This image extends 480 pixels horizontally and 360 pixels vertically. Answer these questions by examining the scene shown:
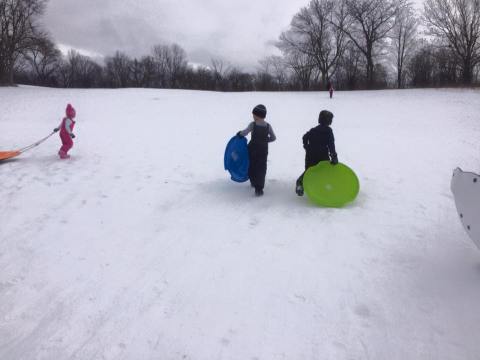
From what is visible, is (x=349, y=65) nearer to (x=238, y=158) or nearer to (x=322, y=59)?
(x=322, y=59)

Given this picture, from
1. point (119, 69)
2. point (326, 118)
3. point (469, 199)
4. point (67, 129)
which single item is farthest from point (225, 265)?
point (119, 69)

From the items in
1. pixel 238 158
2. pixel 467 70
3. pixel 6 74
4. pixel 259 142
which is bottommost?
pixel 238 158

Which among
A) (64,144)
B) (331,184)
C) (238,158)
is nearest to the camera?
(331,184)

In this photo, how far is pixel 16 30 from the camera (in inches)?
1224

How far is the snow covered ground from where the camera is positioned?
235 centimetres

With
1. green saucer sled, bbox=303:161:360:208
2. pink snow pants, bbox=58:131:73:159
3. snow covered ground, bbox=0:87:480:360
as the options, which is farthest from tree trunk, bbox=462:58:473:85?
pink snow pants, bbox=58:131:73:159

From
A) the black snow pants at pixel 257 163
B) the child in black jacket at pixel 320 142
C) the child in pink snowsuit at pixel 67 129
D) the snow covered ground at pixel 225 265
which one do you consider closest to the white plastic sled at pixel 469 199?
the snow covered ground at pixel 225 265

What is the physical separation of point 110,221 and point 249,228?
194cm

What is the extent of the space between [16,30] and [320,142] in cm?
3833

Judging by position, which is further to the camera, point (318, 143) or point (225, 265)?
point (318, 143)

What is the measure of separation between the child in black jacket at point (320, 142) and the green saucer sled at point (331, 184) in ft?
0.55

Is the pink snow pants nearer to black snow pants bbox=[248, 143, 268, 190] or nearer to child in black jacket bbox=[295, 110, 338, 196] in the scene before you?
black snow pants bbox=[248, 143, 268, 190]

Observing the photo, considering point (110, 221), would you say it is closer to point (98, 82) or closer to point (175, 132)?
point (175, 132)

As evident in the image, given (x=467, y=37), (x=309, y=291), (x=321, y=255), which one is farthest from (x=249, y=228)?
(x=467, y=37)
